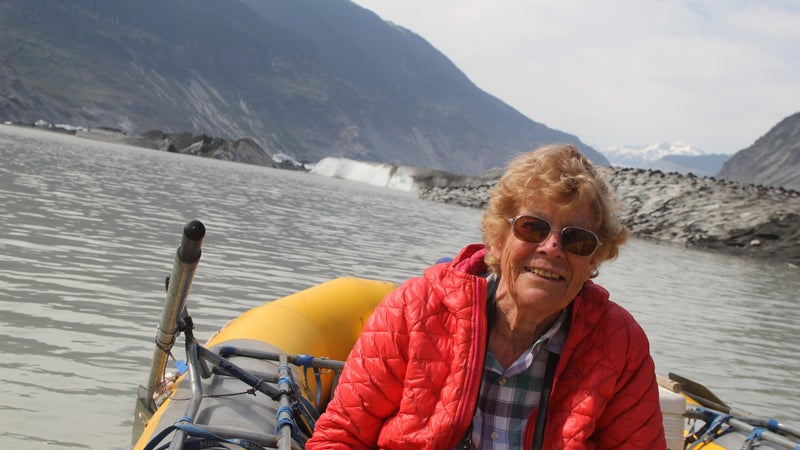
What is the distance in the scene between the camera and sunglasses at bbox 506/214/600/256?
2340 mm

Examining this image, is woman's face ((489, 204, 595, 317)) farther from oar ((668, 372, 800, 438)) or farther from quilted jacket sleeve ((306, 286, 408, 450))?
oar ((668, 372, 800, 438))

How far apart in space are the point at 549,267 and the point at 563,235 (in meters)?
0.11

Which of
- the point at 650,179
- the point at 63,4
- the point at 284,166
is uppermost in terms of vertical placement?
the point at 63,4

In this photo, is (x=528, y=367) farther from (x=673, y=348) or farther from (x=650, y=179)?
(x=650, y=179)

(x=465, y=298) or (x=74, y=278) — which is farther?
(x=74, y=278)

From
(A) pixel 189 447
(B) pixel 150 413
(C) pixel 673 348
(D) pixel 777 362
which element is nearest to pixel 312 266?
(C) pixel 673 348

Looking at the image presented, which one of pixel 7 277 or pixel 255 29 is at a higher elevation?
pixel 255 29

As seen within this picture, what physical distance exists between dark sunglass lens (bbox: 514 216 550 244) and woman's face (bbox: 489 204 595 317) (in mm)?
15

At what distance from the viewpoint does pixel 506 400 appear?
2.40 meters

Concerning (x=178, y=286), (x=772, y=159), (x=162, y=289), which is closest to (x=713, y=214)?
(x=162, y=289)

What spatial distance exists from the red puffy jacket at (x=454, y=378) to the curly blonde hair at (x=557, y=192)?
0.63ft

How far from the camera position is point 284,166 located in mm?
78938

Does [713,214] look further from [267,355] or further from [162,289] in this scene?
[267,355]

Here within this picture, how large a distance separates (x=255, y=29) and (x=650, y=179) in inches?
6679
